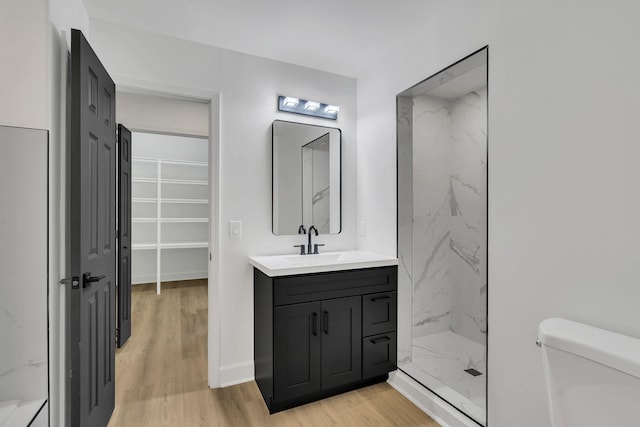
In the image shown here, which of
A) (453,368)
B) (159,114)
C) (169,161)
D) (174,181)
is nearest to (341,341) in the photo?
(453,368)

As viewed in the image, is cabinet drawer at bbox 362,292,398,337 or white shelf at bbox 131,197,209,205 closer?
cabinet drawer at bbox 362,292,398,337

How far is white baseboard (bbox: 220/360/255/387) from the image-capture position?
233cm

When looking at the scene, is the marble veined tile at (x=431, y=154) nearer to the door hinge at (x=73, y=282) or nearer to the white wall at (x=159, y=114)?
the white wall at (x=159, y=114)

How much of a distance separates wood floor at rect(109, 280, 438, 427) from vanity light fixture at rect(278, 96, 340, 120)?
213cm

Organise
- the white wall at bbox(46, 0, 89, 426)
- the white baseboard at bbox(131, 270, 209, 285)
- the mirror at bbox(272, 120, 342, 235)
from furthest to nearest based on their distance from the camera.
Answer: the white baseboard at bbox(131, 270, 209, 285), the mirror at bbox(272, 120, 342, 235), the white wall at bbox(46, 0, 89, 426)

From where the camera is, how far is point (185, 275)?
5.62 m

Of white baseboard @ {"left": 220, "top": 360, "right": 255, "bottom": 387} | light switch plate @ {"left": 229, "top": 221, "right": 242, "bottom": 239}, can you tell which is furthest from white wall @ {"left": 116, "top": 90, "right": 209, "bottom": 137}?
white baseboard @ {"left": 220, "top": 360, "right": 255, "bottom": 387}

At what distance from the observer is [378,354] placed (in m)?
→ 2.29

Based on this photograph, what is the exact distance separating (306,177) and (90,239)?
154 centimetres
